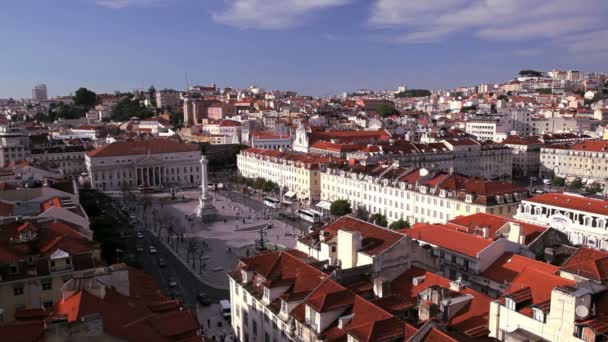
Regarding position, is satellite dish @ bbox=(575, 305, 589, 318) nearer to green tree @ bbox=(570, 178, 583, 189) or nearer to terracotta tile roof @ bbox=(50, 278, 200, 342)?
terracotta tile roof @ bbox=(50, 278, 200, 342)

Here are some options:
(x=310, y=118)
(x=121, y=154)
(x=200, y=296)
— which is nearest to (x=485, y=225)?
(x=200, y=296)

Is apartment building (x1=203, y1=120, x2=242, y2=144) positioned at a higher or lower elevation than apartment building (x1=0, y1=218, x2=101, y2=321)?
higher

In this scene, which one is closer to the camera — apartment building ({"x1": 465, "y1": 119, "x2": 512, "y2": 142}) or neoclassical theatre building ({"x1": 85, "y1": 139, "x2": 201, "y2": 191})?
neoclassical theatre building ({"x1": 85, "y1": 139, "x2": 201, "y2": 191})

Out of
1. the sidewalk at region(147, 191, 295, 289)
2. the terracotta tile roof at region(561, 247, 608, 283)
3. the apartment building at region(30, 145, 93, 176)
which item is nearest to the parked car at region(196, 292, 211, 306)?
the sidewalk at region(147, 191, 295, 289)

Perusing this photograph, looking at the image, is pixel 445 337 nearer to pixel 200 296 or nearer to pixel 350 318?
pixel 350 318

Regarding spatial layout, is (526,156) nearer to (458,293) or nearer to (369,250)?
(369,250)

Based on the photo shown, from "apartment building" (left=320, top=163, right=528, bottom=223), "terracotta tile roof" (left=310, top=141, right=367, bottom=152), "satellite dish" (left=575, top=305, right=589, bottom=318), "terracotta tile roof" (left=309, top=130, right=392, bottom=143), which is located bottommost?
"apartment building" (left=320, top=163, right=528, bottom=223)

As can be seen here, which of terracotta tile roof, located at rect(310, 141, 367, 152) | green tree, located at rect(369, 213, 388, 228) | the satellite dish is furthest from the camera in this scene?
terracotta tile roof, located at rect(310, 141, 367, 152)

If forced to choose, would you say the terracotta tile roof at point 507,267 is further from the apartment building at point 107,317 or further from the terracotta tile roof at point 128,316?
the terracotta tile roof at point 128,316
